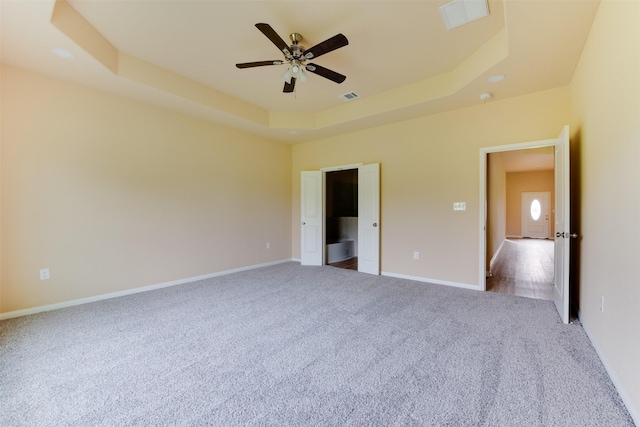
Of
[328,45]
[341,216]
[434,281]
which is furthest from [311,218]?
[328,45]

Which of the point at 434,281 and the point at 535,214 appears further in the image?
the point at 535,214

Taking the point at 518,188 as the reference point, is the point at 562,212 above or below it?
below

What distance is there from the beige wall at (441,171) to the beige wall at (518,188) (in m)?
9.20

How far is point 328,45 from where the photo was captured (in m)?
2.29

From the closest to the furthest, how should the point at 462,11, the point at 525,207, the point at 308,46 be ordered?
1. the point at 462,11
2. the point at 308,46
3. the point at 525,207

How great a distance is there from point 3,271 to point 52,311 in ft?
2.01

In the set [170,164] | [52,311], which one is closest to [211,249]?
[170,164]

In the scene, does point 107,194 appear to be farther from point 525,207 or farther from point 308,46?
point 525,207

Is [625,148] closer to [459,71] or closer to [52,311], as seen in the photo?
[459,71]

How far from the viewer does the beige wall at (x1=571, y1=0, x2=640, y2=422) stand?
1.50 metres

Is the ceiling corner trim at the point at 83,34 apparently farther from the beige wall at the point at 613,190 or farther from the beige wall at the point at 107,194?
the beige wall at the point at 613,190

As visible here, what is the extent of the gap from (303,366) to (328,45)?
8.48 ft

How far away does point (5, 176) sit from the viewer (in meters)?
2.78

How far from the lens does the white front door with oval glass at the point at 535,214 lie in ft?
34.3
